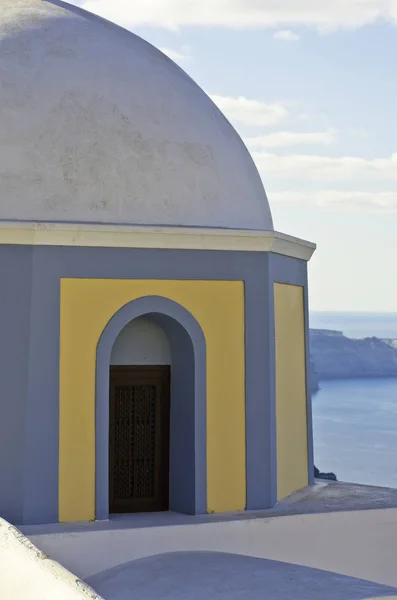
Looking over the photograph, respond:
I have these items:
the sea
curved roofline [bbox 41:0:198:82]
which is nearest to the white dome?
curved roofline [bbox 41:0:198:82]

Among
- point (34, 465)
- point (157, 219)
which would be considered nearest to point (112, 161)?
point (157, 219)

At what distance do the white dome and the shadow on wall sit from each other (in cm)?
277

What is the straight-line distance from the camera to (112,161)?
7.71 metres

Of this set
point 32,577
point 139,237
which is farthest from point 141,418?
point 32,577

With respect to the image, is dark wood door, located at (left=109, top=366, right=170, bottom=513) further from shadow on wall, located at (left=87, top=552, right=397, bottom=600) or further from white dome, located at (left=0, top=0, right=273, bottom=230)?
white dome, located at (left=0, top=0, right=273, bottom=230)

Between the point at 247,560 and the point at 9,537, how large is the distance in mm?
2083

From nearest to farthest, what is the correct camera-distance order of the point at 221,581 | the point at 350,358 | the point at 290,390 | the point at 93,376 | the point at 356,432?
the point at 221,581, the point at 93,376, the point at 290,390, the point at 356,432, the point at 350,358

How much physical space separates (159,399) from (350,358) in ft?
343

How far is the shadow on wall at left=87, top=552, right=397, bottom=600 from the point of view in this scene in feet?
20.2

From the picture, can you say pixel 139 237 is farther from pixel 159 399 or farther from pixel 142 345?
pixel 159 399

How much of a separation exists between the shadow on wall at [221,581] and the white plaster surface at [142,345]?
176cm

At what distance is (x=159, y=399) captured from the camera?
8.20 meters

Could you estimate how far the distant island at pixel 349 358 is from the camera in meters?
106

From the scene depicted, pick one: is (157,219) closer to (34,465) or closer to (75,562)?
(34,465)
